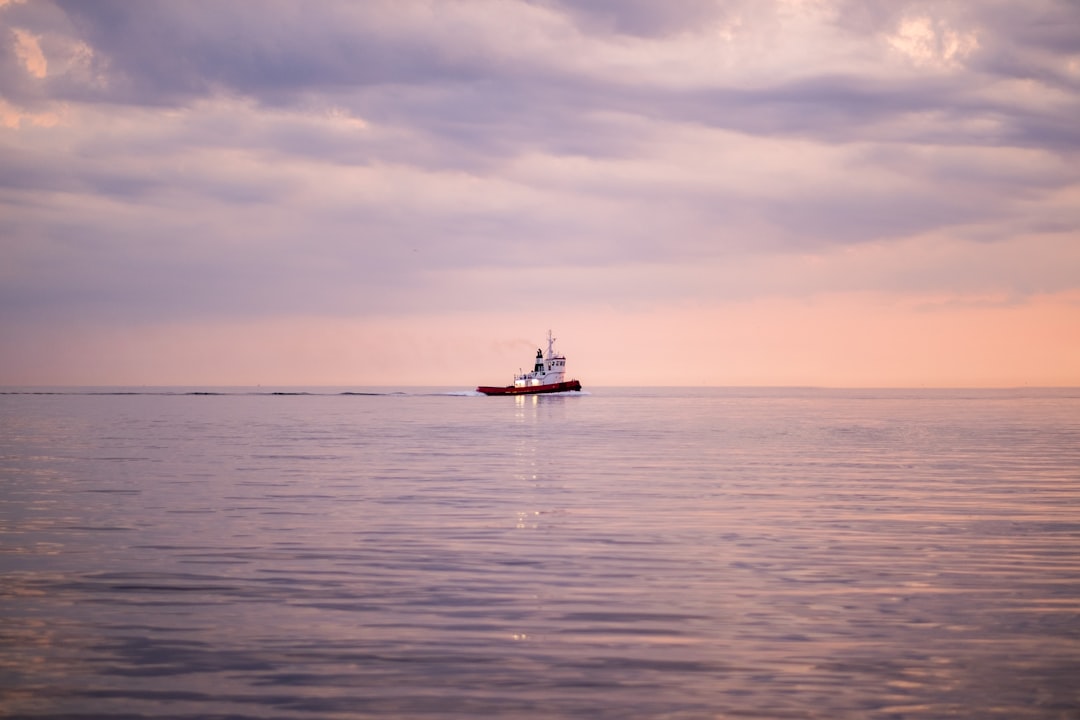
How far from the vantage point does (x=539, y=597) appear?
1677cm

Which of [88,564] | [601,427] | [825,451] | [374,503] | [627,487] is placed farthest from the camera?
[601,427]

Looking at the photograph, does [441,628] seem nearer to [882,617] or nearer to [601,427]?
[882,617]

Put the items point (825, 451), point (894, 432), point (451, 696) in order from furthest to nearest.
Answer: point (894, 432) < point (825, 451) < point (451, 696)

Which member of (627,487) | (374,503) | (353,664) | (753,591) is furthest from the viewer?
(627,487)

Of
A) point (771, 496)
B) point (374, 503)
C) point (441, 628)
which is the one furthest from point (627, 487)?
point (441, 628)

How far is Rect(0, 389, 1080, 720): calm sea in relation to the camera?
11539 mm

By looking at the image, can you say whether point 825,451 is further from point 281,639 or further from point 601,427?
point 281,639

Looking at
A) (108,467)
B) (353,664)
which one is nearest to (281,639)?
(353,664)

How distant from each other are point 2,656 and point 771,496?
23.8 metres

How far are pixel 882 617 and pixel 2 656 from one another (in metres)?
11.7

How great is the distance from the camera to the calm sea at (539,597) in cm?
1154

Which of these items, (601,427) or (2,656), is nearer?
(2,656)

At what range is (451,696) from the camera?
11391 millimetres

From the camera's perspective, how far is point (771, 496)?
3253 centimetres
